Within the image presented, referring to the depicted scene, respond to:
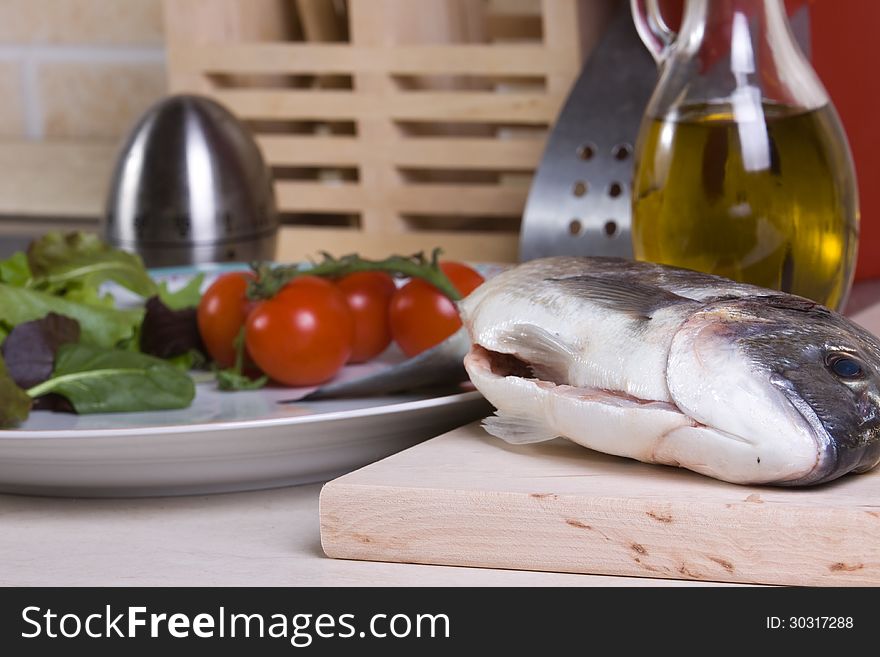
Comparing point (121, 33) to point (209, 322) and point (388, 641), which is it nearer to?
point (209, 322)

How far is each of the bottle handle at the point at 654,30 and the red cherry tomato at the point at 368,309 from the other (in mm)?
247

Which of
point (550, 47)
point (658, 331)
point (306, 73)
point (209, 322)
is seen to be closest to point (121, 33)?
point (306, 73)

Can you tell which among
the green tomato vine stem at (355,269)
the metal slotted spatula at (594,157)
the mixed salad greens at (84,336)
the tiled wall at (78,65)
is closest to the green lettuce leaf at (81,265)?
the mixed salad greens at (84,336)

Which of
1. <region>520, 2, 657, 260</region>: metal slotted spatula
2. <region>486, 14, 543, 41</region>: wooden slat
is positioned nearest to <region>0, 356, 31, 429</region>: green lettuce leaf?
<region>520, 2, 657, 260</region>: metal slotted spatula

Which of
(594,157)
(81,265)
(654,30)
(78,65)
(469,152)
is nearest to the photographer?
(654,30)

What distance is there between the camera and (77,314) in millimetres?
872

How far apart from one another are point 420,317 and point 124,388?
209 mm

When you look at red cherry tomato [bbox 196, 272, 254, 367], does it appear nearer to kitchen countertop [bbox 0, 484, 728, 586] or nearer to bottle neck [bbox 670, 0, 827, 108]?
kitchen countertop [bbox 0, 484, 728, 586]

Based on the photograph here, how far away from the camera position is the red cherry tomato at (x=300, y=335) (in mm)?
828

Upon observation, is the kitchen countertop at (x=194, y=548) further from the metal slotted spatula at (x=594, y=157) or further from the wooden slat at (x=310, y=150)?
the wooden slat at (x=310, y=150)

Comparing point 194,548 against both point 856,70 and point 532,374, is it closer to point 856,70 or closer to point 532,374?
point 532,374

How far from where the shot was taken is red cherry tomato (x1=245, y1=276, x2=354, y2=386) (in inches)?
32.6

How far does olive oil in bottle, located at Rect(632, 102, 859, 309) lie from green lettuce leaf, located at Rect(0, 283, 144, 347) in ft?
1.21

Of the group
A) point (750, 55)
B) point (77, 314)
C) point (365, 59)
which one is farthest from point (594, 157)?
point (77, 314)
